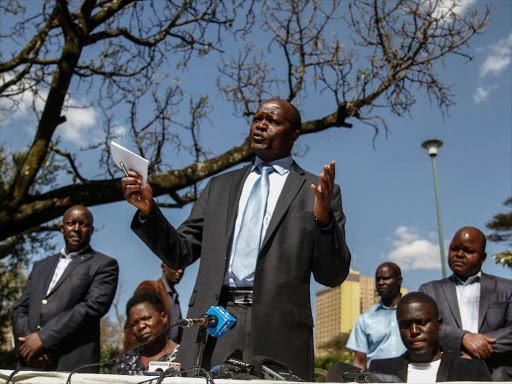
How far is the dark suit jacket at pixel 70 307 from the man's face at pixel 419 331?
2233 millimetres

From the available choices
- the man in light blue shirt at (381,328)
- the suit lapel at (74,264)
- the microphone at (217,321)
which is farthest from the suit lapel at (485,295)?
the suit lapel at (74,264)

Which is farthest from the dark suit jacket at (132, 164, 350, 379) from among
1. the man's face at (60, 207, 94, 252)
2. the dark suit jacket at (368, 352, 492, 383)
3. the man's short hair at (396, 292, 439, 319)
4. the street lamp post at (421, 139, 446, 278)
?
the street lamp post at (421, 139, 446, 278)

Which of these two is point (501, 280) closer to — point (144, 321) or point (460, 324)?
point (460, 324)

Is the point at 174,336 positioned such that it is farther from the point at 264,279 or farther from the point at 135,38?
the point at 135,38

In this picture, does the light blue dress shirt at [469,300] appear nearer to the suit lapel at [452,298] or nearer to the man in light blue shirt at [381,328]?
the suit lapel at [452,298]

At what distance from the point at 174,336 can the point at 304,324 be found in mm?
3116

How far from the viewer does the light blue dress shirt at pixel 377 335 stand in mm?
5590

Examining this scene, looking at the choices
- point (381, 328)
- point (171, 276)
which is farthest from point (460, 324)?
point (171, 276)

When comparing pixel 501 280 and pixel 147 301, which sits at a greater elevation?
pixel 501 280

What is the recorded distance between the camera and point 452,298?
4.35 metres

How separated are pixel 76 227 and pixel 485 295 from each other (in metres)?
3.15

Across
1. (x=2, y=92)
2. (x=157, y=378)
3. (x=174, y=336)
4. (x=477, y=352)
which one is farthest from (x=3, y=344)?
(x=157, y=378)

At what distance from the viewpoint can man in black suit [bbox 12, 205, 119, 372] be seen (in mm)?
4340

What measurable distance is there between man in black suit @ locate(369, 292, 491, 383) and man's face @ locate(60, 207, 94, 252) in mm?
2528
